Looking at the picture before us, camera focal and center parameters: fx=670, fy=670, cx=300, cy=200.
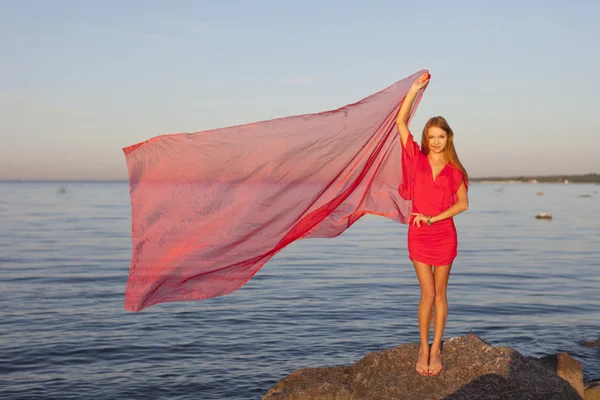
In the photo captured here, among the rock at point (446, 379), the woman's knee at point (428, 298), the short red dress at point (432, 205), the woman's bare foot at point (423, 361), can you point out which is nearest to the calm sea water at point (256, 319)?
the rock at point (446, 379)

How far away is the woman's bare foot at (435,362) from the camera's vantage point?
7395mm

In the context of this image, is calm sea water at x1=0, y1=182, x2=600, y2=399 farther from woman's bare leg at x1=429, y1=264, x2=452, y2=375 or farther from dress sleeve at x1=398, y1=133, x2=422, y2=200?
dress sleeve at x1=398, y1=133, x2=422, y2=200

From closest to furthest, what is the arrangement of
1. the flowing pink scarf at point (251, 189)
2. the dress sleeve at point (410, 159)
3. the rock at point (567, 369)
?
the dress sleeve at point (410, 159) < the flowing pink scarf at point (251, 189) < the rock at point (567, 369)

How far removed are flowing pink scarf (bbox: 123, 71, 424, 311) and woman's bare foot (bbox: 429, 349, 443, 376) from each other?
183 cm

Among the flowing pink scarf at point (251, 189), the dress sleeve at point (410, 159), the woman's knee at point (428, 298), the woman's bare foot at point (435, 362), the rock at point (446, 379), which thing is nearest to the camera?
the rock at point (446, 379)

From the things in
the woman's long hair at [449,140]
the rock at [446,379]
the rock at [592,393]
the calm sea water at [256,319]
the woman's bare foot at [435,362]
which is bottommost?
the calm sea water at [256,319]

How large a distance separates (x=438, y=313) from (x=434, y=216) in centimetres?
114

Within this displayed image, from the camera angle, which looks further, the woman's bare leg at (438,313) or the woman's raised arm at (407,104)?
the woman's raised arm at (407,104)

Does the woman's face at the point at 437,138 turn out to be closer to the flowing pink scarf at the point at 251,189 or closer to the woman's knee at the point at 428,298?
the flowing pink scarf at the point at 251,189

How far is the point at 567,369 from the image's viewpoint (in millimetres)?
8688

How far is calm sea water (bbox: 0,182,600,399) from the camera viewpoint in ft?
39.8

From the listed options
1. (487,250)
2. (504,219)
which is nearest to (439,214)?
(487,250)

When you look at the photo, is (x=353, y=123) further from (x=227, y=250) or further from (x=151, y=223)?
(x=151, y=223)

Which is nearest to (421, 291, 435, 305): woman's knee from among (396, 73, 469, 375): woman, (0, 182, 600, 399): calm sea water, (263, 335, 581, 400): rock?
(396, 73, 469, 375): woman
